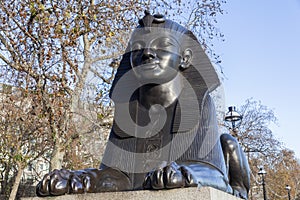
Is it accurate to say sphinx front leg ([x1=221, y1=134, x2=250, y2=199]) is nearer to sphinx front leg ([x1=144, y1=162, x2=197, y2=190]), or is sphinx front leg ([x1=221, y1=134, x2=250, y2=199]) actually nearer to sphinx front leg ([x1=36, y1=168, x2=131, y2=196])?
sphinx front leg ([x1=36, y1=168, x2=131, y2=196])

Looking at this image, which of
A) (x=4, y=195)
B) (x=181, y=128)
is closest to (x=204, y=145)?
(x=181, y=128)

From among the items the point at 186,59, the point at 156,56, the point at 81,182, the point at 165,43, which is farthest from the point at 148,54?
the point at 81,182

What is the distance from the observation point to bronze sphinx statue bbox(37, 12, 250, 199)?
2.48 metres

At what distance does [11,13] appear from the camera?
10266 millimetres

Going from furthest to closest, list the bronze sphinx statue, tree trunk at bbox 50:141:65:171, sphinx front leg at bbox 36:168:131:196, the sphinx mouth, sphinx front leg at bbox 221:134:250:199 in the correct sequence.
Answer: tree trunk at bbox 50:141:65:171
sphinx front leg at bbox 221:134:250:199
the sphinx mouth
the bronze sphinx statue
sphinx front leg at bbox 36:168:131:196

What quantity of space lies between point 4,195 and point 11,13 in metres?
13.3

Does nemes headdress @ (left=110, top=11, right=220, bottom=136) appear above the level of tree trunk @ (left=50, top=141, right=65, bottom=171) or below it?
below

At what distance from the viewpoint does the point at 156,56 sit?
2.65 m

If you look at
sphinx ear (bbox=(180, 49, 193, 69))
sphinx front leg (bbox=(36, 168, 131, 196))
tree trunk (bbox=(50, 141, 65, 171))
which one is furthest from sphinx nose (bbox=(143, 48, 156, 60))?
tree trunk (bbox=(50, 141, 65, 171))

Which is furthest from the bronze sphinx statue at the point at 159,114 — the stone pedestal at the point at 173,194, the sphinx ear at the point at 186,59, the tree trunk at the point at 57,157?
the tree trunk at the point at 57,157

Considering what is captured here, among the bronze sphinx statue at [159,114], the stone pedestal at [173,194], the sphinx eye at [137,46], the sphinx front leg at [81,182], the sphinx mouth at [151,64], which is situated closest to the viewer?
the stone pedestal at [173,194]

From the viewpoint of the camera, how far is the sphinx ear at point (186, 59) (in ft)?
9.27

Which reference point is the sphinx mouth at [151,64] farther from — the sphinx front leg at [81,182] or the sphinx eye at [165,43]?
the sphinx front leg at [81,182]

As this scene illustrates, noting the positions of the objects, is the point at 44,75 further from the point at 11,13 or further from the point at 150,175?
the point at 150,175
